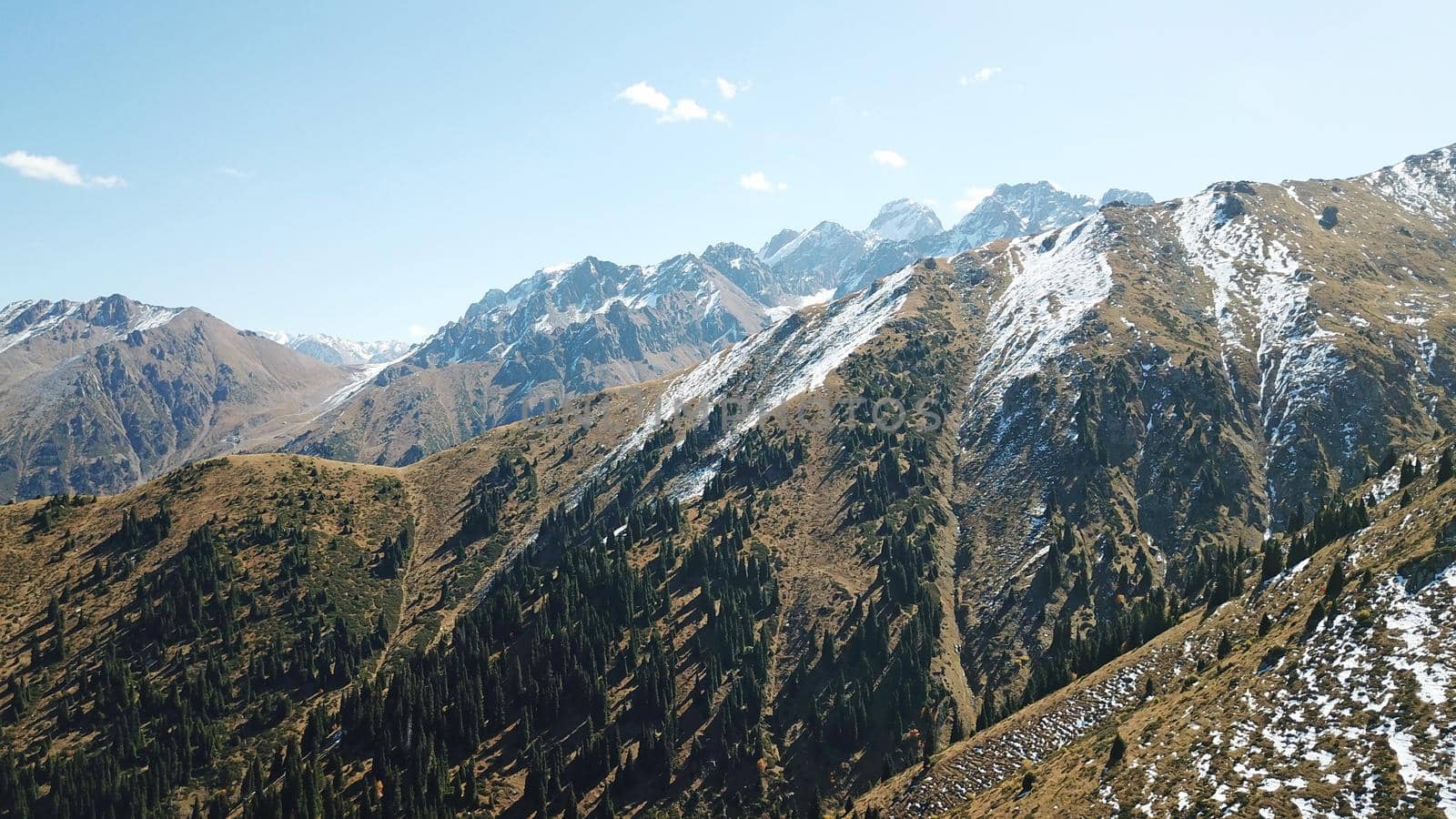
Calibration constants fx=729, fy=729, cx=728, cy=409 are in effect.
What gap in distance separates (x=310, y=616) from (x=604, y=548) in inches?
2921

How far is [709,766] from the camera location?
12275 centimetres

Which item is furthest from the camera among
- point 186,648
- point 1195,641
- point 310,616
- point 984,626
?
point 310,616

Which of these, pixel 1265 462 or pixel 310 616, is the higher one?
pixel 310 616

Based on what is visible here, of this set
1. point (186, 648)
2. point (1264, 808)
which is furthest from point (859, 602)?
point (186, 648)

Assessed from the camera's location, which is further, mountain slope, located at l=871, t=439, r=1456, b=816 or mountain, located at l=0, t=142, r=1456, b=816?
mountain, located at l=0, t=142, r=1456, b=816

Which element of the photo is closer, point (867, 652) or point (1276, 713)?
point (1276, 713)

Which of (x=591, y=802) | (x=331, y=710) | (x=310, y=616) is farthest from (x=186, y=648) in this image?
(x=591, y=802)

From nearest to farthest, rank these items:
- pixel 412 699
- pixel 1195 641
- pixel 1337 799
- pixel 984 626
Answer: pixel 1337 799 → pixel 1195 641 → pixel 412 699 → pixel 984 626

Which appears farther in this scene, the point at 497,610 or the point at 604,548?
the point at 604,548

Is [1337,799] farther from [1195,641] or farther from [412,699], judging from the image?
[412,699]

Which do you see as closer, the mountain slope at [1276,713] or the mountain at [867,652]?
the mountain slope at [1276,713]

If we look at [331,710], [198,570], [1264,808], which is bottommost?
[331,710]

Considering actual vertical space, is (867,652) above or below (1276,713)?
below

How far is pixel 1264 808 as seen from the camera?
172ft
